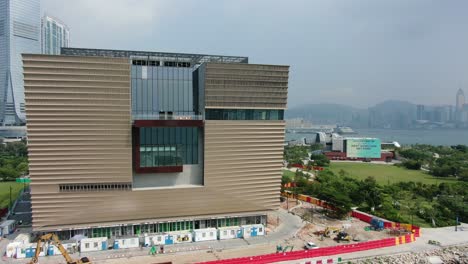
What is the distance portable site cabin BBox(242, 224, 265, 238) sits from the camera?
46.7m

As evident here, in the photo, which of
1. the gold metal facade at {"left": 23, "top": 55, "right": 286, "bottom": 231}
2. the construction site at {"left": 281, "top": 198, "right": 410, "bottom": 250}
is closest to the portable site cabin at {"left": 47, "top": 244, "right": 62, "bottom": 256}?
the gold metal facade at {"left": 23, "top": 55, "right": 286, "bottom": 231}

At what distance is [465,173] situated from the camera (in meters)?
91.8

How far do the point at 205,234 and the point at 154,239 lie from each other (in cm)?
653

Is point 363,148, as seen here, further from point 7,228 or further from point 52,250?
point 7,228

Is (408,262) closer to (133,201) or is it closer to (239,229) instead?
(239,229)

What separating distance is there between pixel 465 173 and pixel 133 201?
87.7 m

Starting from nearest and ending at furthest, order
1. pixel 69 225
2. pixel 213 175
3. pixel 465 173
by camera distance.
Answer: pixel 69 225 → pixel 213 175 → pixel 465 173

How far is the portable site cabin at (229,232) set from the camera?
46000 millimetres

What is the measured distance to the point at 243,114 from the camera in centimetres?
4788

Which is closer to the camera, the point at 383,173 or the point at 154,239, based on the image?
the point at 154,239

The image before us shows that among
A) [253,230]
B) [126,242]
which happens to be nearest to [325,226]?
[253,230]

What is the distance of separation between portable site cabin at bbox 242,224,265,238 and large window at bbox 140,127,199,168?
36.8 feet

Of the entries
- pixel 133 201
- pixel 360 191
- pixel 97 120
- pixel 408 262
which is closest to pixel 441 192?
pixel 360 191

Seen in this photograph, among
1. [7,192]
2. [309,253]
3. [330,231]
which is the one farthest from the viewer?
[7,192]
